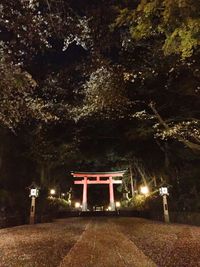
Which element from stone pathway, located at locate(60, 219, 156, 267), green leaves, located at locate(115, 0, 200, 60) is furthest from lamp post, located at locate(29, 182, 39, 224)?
green leaves, located at locate(115, 0, 200, 60)

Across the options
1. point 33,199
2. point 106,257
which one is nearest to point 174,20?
point 106,257

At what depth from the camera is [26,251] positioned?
21.5ft

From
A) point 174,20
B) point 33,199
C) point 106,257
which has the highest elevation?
point 174,20

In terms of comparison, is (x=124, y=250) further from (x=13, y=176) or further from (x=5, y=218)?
(x=13, y=176)

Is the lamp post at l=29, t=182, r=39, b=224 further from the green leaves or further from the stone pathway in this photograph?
the green leaves

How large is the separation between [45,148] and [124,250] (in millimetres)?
14617

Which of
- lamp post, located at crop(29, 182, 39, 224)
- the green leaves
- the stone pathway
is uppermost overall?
the green leaves

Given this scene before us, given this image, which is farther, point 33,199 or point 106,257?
point 33,199

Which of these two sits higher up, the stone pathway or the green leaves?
the green leaves

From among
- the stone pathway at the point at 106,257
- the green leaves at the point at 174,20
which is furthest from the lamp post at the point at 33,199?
the green leaves at the point at 174,20

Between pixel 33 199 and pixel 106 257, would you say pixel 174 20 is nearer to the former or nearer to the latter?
pixel 106 257

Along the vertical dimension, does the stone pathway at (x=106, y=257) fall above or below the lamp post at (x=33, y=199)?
below

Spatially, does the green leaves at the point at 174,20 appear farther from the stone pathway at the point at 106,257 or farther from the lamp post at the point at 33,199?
the lamp post at the point at 33,199

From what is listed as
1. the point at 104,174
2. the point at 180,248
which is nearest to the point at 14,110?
the point at 180,248
